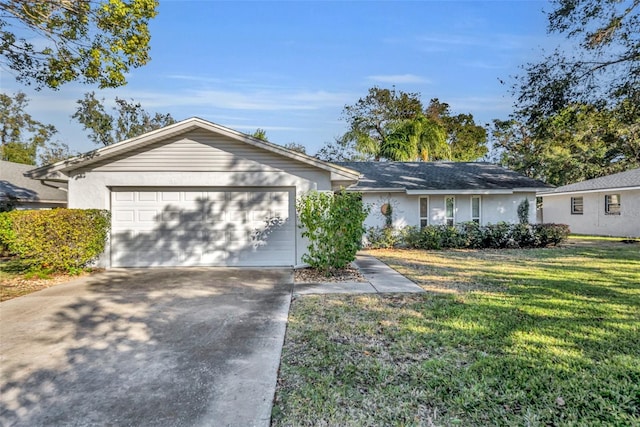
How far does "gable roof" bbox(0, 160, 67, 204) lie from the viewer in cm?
1554

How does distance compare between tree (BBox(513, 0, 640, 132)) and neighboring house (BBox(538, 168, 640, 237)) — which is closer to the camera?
tree (BBox(513, 0, 640, 132))

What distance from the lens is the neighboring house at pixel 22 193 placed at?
15.2 metres

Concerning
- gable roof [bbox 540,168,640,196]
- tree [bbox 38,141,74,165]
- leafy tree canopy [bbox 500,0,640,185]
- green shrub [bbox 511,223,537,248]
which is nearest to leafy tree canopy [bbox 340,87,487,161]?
gable roof [bbox 540,168,640,196]

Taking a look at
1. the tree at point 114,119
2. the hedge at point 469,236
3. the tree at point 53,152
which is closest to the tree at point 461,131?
the hedge at point 469,236

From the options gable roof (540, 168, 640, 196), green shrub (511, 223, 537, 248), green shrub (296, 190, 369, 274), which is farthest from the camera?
gable roof (540, 168, 640, 196)

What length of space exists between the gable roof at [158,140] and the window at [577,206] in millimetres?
19793

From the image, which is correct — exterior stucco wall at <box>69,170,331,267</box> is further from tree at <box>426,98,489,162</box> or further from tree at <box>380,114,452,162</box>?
tree at <box>426,98,489,162</box>

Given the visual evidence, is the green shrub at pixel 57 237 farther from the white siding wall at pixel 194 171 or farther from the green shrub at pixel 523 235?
the green shrub at pixel 523 235

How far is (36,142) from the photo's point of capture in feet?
123

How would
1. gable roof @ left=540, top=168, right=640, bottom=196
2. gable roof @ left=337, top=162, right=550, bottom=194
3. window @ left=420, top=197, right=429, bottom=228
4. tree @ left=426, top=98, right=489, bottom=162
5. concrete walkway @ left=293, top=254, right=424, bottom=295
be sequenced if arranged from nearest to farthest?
concrete walkway @ left=293, top=254, right=424, bottom=295
gable roof @ left=337, top=162, right=550, bottom=194
window @ left=420, top=197, right=429, bottom=228
gable roof @ left=540, top=168, right=640, bottom=196
tree @ left=426, top=98, right=489, bottom=162

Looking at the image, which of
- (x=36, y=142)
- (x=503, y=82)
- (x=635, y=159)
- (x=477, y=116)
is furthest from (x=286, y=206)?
(x=36, y=142)

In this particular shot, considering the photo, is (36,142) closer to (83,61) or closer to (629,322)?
(83,61)

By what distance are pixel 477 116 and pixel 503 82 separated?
90.1 ft

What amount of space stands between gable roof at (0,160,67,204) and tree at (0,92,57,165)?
18758 mm
